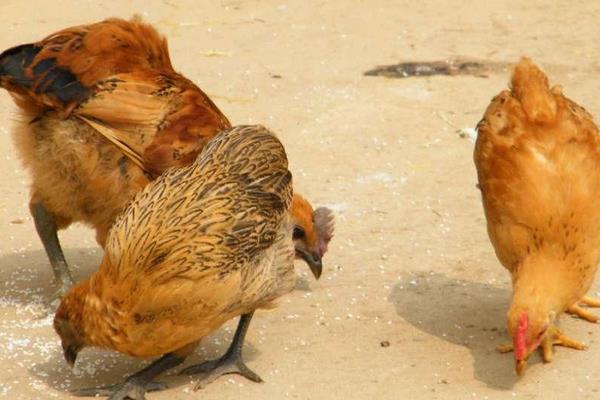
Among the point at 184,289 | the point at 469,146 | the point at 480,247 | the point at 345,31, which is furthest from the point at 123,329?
the point at 345,31

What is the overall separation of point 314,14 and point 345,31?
40 cm

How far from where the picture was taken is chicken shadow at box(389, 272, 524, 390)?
6566mm

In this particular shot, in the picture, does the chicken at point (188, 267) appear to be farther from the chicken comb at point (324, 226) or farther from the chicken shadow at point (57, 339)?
the chicken comb at point (324, 226)

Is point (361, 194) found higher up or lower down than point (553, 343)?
lower down

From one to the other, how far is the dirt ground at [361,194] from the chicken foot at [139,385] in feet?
0.40

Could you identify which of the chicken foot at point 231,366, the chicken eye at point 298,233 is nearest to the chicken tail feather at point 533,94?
the chicken eye at point 298,233

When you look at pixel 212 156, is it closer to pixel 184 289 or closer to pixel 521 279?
pixel 184 289

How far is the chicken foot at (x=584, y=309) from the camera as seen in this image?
23.0 ft

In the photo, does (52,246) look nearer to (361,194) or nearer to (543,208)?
(361,194)

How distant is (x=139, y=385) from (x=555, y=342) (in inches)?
83.4

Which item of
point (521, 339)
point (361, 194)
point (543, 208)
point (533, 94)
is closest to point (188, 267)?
point (521, 339)

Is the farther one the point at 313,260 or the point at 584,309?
the point at 313,260

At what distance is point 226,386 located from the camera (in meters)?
6.36

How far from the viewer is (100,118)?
21.4 ft
